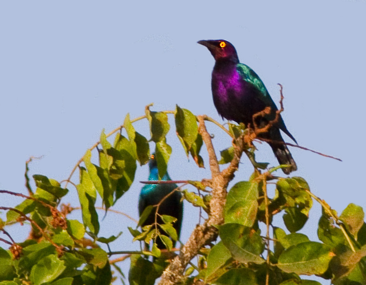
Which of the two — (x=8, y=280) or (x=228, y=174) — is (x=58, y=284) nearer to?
(x=8, y=280)

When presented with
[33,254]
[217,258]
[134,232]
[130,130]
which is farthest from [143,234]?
[217,258]

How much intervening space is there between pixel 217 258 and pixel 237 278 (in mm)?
92

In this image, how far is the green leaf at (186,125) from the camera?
9.70 feet

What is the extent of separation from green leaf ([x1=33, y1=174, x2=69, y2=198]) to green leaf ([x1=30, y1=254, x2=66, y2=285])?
431 mm

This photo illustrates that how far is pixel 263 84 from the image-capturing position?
579 centimetres

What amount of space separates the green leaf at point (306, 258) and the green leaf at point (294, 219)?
0.51 metres

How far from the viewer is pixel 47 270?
2236mm

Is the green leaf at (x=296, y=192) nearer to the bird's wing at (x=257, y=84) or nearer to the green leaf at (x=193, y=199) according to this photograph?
the green leaf at (x=193, y=199)

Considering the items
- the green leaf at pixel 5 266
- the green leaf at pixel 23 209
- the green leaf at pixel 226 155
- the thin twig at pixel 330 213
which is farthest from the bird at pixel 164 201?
the green leaf at pixel 5 266

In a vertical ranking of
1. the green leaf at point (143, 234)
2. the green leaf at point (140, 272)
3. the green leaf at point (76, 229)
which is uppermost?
the green leaf at point (76, 229)

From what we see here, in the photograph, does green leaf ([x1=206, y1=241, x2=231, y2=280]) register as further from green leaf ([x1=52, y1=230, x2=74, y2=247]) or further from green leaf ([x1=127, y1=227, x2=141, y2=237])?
green leaf ([x1=127, y1=227, x2=141, y2=237])

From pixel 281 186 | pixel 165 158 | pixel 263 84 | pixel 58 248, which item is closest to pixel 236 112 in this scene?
pixel 263 84

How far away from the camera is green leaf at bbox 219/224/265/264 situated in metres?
2.02

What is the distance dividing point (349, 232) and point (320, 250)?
0.91 ft
